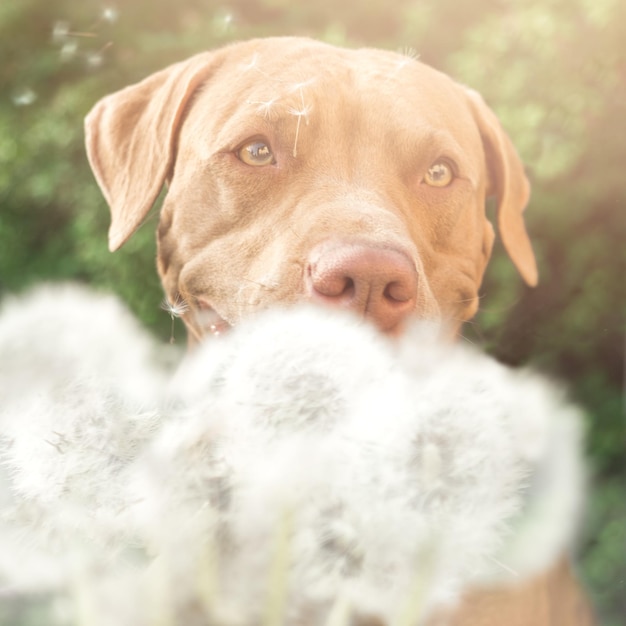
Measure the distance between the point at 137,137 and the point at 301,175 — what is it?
0.38 metres

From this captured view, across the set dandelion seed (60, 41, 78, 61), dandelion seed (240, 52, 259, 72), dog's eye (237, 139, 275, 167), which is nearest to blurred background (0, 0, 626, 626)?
dandelion seed (60, 41, 78, 61)

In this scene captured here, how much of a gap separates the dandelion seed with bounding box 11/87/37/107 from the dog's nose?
798 millimetres

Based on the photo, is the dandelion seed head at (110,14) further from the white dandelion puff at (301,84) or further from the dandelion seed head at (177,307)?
the dandelion seed head at (177,307)

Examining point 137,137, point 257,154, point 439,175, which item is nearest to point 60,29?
point 137,137

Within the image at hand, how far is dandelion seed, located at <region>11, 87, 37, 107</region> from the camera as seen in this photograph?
170 centimetres

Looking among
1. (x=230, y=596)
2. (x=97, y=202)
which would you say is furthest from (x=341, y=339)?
(x=97, y=202)

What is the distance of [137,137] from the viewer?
1637 millimetres

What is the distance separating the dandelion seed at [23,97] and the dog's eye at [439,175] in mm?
879

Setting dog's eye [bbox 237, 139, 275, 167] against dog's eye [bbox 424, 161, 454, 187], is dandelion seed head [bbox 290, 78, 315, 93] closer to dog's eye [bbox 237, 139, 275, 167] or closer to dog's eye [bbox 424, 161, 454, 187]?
dog's eye [bbox 237, 139, 275, 167]

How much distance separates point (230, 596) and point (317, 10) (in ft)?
4.07

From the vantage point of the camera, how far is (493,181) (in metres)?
1.75

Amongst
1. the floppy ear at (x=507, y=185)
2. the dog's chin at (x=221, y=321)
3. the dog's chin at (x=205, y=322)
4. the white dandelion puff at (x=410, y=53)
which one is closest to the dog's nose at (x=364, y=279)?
the dog's chin at (x=221, y=321)

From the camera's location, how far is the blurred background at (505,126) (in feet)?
5.59

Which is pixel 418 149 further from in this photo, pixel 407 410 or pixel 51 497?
pixel 51 497
